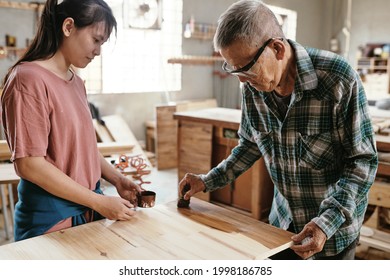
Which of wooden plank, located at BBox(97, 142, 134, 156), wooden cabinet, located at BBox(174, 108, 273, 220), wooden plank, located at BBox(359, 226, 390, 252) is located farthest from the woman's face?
wooden plank, located at BBox(97, 142, 134, 156)

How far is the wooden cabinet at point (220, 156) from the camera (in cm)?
322

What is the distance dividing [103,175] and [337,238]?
3.02ft

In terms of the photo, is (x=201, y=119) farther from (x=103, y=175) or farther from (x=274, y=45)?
(x=274, y=45)

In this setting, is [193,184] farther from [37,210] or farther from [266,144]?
[37,210]

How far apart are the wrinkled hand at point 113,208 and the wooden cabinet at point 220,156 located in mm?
1905

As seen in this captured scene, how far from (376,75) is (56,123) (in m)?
10.3

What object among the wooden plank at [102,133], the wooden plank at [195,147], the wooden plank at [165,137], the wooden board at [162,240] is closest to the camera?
the wooden board at [162,240]

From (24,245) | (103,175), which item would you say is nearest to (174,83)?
(103,175)

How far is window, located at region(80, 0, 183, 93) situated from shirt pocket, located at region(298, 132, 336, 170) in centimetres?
470

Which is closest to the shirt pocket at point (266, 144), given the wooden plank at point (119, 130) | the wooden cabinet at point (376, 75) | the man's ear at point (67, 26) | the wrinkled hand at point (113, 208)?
the wrinkled hand at point (113, 208)

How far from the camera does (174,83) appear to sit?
678 centimetres

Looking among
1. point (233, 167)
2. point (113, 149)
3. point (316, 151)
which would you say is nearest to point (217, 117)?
point (113, 149)

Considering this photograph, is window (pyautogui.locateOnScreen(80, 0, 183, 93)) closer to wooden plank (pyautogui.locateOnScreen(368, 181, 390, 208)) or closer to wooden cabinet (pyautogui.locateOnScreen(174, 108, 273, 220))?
wooden cabinet (pyautogui.locateOnScreen(174, 108, 273, 220))

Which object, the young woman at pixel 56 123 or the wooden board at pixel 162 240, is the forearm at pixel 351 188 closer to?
the wooden board at pixel 162 240
